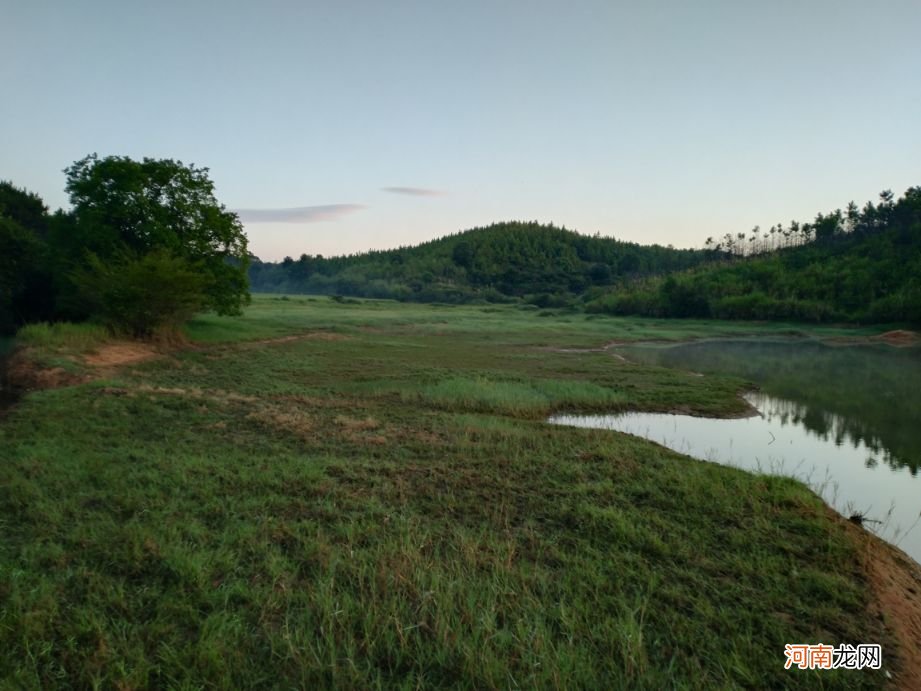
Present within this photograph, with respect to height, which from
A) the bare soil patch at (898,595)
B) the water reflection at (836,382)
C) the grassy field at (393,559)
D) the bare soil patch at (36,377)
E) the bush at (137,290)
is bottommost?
the water reflection at (836,382)

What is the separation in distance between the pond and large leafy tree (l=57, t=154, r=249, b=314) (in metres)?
24.0

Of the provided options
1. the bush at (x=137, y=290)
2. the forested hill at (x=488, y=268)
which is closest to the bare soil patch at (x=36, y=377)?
the bush at (x=137, y=290)

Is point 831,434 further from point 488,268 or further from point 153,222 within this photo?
point 488,268

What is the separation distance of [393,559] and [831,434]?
49.6 ft

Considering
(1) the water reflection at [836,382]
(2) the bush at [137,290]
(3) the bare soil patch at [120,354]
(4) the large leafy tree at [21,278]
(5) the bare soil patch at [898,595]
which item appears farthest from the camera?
(4) the large leafy tree at [21,278]

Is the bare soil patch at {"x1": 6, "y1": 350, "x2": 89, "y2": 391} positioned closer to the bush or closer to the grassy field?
the grassy field

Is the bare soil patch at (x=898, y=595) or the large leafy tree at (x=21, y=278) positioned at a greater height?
the large leafy tree at (x=21, y=278)

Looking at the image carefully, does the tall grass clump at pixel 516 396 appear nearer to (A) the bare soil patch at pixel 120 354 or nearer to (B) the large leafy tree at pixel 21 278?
(A) the bare soil patch at pixel 120 354

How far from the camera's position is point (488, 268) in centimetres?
15225

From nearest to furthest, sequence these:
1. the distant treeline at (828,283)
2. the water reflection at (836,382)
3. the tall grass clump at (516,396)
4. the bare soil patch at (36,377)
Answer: the water reflection at (836,382) → the bare soil patch at (36,377) → the tall grass clump at (516,396) → the distant treeline at (828,283)

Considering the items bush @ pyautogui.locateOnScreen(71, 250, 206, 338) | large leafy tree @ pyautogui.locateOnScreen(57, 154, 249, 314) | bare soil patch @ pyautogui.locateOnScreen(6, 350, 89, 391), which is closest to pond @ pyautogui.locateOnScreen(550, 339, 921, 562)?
bare soil patch @ pyautogui.locateOnScreen(6, 350, 89, 391)

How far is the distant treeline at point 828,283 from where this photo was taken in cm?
6234

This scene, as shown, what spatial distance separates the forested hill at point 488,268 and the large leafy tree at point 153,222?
273 feet

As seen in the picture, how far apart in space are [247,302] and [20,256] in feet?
39.7
